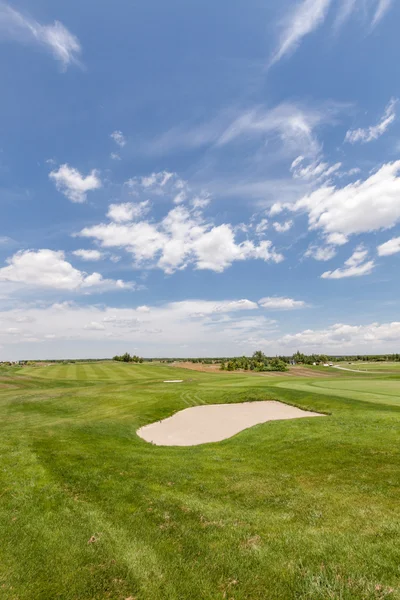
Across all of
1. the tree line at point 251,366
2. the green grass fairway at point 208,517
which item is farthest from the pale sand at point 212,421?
the tree line at point 251,366

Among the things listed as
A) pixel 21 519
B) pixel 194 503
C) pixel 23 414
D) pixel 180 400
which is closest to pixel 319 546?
pixel 194 503

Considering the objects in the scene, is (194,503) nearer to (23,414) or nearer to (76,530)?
(76,530)

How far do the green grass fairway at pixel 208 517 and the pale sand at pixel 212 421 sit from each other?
→ 366 cm

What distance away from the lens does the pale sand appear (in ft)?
73.3

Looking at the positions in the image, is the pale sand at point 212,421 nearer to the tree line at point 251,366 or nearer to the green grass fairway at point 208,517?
the green grass fairway at point 208,517

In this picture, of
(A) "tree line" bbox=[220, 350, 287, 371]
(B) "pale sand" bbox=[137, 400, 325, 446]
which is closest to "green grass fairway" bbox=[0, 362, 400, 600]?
(B) "pale sand" bbox=[137, 400, 325, 446]

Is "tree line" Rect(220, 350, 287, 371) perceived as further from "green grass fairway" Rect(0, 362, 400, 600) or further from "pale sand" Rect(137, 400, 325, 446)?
"green grass fairway" Rect(0, 362, 400, 600)

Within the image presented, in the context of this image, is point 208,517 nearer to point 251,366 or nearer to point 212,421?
point 212,421

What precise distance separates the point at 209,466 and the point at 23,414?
27.4 metres

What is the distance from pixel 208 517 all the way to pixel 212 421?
697 inches

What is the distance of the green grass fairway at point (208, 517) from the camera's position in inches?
266

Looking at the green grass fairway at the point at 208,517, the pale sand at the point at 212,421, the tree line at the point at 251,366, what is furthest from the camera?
the tree line at the point at 251,366

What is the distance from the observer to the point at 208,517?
9.62 m

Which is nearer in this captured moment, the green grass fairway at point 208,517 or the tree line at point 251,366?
the green grass fairway at point 208,517
